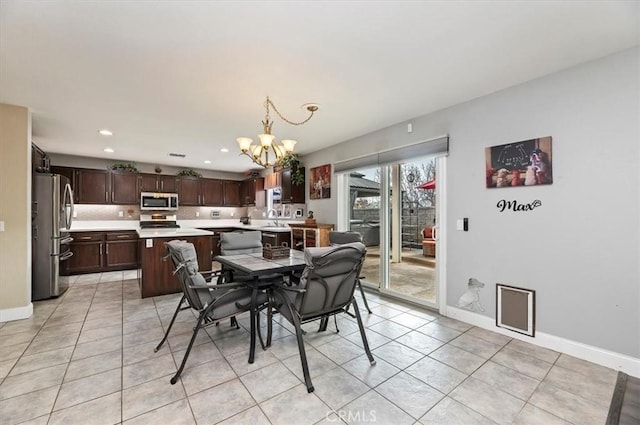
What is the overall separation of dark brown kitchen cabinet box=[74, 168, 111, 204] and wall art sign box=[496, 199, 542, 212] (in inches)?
297

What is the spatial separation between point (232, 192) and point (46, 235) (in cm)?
444

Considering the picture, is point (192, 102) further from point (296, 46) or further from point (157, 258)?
point (157, 258)

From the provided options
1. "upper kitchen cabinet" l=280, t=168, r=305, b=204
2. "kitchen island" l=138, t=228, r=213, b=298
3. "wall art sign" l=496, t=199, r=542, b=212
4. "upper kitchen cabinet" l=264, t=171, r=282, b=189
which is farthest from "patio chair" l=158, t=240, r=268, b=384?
"upper kitchen cabinet" l=264, t=171, r=282, b=189

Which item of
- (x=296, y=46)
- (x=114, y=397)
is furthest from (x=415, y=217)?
(x=114, y=397)

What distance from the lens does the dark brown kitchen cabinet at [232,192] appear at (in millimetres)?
7945

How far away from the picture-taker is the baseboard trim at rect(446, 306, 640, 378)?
2.16 metres

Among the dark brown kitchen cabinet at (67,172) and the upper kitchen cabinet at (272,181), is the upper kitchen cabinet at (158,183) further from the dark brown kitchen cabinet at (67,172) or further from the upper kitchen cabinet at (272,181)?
the upper kitchen cabinet at (272,181)

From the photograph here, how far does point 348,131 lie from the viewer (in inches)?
169

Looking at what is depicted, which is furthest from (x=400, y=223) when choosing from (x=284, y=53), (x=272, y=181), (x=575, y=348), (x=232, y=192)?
(x=232, y=192)

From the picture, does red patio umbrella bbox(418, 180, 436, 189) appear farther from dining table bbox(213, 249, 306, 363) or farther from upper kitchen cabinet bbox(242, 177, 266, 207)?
upper kitchen cabinet bbox(242, 177, 266, 207)

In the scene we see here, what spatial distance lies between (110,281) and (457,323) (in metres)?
5.74

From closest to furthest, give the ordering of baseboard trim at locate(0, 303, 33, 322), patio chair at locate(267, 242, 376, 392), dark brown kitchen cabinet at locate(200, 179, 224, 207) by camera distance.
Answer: patio chair at locate(267, 242, 376, 392)
baseboard trim at locate(0, 303, 33, 322)
dark brown kitchen cabinet at locate(200, 179, 224, 207)

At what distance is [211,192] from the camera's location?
303 inches

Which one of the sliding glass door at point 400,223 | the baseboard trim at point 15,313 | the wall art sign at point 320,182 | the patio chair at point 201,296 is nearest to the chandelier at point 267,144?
the patio chair at point 201,296
